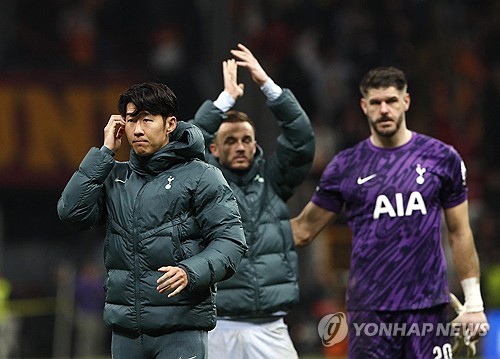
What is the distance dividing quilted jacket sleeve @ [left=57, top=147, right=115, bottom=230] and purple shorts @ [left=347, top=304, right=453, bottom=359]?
2.14 metres

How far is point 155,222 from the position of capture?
5.88 m

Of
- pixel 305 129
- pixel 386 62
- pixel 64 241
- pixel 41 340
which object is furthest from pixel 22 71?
pixel 305 129

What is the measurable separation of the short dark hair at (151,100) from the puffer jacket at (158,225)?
0.15 meters

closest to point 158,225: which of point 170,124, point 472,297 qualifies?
point 170,124

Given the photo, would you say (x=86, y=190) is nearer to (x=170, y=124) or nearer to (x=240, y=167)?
(x=170, y=124)

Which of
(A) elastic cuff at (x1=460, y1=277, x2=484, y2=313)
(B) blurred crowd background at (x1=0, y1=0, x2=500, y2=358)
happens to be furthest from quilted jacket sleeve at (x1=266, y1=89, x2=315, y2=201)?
(B) blurred crowd background at (x1=0, y1=0, x2=500, y2=358)

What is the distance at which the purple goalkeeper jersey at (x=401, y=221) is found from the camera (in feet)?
24.2

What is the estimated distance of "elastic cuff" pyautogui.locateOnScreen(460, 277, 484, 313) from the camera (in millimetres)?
7504

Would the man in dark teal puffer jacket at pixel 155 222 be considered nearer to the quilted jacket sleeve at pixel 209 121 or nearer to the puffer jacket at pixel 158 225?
the puffer jacket at pixel 158 225

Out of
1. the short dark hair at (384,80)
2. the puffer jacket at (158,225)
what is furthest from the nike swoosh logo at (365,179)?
the puffer jacket at (158,225)

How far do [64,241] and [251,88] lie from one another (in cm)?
400

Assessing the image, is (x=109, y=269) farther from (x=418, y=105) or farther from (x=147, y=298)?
(x=418, y=105)

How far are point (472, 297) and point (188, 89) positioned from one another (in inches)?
414

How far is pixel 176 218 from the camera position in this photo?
589 centimetres
